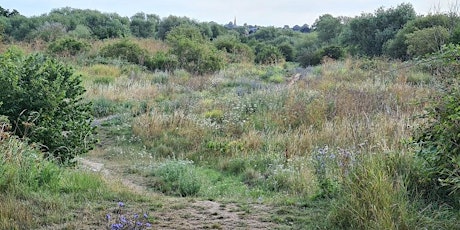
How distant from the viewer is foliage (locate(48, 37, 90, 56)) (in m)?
23.6

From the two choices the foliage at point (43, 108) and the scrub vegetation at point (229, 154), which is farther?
the foliage at point (43, 108)

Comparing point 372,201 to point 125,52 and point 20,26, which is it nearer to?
point 125,52

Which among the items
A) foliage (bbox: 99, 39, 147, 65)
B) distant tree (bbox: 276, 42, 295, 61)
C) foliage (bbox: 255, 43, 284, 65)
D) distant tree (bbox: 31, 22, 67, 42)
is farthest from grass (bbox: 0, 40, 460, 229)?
distant tree (bbox: 276, 42, 295, 61)

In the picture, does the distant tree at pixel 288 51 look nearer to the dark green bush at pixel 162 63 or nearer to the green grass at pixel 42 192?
the dark green bush at pixel 162 63

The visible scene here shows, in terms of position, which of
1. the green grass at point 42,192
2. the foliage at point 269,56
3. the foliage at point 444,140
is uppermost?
the foliage at point 269,56

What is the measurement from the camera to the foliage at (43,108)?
607 centimetres

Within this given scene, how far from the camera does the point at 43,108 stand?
6219mm

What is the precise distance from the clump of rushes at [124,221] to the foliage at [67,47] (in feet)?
67.9

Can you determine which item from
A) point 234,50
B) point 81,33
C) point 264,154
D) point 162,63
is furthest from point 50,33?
point 264,154

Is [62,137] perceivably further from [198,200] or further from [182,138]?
[182,138]

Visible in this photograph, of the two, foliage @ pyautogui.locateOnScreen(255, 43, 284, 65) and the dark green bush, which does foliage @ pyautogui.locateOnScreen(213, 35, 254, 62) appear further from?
the dark green bush

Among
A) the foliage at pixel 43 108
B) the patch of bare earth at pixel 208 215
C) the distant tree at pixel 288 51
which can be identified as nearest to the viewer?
the patch of bare earth at pixel 208 215

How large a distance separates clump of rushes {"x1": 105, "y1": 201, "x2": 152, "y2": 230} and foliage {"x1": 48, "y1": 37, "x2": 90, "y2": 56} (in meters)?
20.7

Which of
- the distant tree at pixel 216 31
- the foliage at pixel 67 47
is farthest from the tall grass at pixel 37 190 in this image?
the distant tree at pixel 216 31
